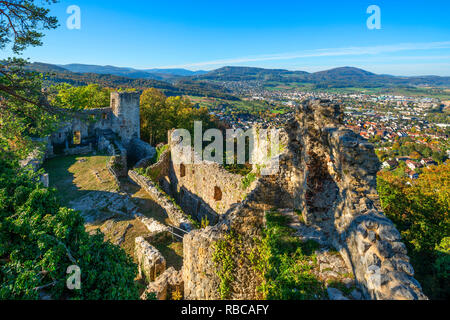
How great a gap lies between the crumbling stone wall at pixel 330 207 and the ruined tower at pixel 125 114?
18.8 m

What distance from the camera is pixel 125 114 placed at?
21.6 m

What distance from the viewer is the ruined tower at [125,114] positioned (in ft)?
69.6

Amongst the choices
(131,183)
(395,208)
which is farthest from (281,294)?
(131,183)

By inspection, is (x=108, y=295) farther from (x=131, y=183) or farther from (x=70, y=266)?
(x=131, y=183)

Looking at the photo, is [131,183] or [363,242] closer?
[363,242]

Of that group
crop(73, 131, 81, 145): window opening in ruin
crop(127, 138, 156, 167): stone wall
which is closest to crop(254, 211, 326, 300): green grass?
crop(127, 138, 156, 167): stone wall

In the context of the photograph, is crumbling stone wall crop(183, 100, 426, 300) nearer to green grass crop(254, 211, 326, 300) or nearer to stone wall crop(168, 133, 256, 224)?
green grass crop(254, 211, 326, 300)

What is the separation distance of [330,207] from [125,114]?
20.6 meters

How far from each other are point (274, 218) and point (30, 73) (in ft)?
27.5

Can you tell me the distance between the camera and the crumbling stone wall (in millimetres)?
3184

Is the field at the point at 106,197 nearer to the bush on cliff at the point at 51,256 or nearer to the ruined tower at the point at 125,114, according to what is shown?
the bush on cliff at the point at 51,256

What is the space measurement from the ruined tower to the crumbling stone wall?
18.8 meters

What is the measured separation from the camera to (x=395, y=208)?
11586 millimetres
